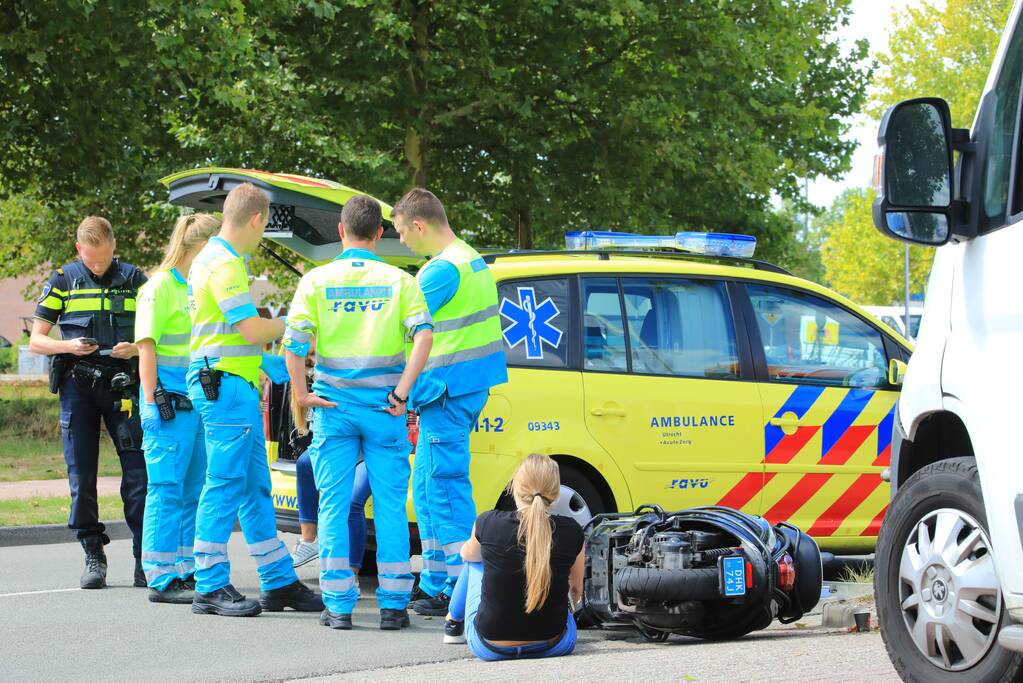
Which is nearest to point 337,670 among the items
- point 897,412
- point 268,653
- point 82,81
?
point 268,653

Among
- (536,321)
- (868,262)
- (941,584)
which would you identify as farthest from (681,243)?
(868,262)

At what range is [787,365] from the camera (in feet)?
26.6

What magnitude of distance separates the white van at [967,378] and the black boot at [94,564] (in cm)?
497

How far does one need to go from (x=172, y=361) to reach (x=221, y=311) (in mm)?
720

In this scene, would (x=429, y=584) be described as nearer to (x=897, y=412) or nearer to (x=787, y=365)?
(x=787, y=365)

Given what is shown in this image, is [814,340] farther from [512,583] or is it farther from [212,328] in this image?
[212,328]

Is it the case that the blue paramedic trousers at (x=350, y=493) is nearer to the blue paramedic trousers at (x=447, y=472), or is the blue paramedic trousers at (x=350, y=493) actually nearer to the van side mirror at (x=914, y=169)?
the blue paramedic trousers at (x=447, y=472)

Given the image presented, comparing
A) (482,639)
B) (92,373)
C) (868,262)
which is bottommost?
(482,639)

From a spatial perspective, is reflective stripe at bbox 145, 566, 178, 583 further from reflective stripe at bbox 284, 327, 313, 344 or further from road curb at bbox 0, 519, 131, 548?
road curb at bbox 0, 519, 131, 548

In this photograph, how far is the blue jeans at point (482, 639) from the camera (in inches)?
231

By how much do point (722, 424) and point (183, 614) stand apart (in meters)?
3.04

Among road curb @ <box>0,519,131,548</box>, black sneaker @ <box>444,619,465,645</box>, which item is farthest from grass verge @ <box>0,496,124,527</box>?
black sneaker @ <box>444,619,465,645</box>

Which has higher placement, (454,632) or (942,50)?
(942,50)

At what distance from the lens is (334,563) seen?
6.77 meters
